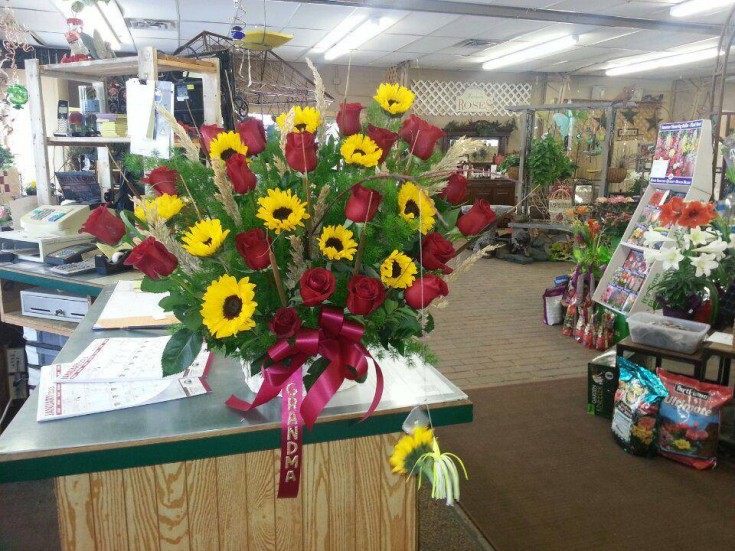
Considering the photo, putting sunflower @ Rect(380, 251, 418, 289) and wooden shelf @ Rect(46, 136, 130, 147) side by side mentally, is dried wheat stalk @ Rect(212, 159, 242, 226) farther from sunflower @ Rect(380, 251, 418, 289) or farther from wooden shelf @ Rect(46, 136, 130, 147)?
wooden shelf @ Rect(46, 136, 130, 147)

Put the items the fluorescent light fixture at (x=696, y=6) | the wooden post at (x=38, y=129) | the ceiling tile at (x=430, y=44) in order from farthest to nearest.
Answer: the ceiling tile at (x=430, y=44) → the fluorescent light fixture at (x=696, y=6) → the wooden post at (x=38, y=129)

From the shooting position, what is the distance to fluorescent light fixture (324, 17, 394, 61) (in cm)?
718

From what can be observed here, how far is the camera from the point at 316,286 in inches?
42.8

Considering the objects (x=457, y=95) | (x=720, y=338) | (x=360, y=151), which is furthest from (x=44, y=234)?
(x=457, y=95)

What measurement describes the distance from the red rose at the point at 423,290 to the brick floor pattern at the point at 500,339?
101 inches

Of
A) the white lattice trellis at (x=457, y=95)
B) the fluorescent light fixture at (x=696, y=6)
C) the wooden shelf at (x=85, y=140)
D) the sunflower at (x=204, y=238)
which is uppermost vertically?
the fluorescent light fixture at (x=696, y=6)

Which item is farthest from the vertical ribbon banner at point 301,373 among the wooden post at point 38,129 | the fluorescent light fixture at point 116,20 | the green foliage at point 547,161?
the green foliage at point 547,161

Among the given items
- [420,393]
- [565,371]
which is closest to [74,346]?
[420,393]

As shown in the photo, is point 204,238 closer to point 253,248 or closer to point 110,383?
point 253,248

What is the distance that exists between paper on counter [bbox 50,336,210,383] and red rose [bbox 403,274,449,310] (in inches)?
25.4

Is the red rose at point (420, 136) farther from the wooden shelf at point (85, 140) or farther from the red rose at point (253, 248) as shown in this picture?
the wooden shelf at point (85, 140)

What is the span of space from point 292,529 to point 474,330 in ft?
11.8

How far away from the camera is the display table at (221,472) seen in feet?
4.03

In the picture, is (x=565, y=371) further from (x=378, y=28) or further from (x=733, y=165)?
(x=378, y=28)
